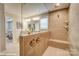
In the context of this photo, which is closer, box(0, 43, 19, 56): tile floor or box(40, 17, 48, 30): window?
box(0, 43, 19, 56): tile floor

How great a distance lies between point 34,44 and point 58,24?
0.60 metres

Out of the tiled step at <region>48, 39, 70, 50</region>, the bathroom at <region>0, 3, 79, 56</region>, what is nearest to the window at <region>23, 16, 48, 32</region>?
the bathroom at <region>0, 3, 79, 56</region>

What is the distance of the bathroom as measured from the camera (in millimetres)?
1850

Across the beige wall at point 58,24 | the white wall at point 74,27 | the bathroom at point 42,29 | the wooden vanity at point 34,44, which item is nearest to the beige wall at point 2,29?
the bathroom at point 42,29

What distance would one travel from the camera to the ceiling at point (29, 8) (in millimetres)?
1856

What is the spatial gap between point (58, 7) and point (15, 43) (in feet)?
3.39

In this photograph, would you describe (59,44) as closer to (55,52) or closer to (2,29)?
(55,52)

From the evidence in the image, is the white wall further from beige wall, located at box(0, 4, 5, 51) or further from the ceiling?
beige wall, located at box(0, 4, 5, 51)

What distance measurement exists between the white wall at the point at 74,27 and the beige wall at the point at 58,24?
0.12 metres

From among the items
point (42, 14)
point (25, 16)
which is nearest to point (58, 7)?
point (42, 14)

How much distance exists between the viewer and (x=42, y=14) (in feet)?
6.35

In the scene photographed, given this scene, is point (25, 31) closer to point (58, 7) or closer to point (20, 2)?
point (20, 2)

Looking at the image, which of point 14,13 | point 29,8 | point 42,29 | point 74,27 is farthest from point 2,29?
point 74,27

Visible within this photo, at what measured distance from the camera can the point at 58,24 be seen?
6.31ft
